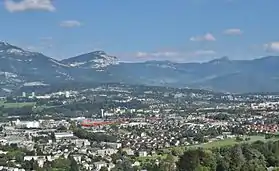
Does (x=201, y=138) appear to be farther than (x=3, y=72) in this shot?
No

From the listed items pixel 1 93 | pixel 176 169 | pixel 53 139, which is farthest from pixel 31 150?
pixel 1 93

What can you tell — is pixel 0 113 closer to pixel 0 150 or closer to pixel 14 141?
pixel 14 141

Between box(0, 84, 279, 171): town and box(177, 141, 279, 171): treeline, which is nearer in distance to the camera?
box(177, 141, 279, 171): treeline

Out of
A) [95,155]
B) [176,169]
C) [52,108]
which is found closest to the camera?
[176,169]

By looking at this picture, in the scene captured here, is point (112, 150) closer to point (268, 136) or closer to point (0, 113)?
point (268, 136)

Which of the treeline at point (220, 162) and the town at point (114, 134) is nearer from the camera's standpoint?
the treeline at point (220, 162)

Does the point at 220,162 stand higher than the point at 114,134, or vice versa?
the point at 220,162

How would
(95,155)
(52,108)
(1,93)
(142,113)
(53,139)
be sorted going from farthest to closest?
1. (1,93)
2. (52,108)
3. (142,113)
4. (53,139)
5. (95,155)

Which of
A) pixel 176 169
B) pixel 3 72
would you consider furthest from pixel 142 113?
pixel 3 72

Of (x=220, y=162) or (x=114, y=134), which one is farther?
(x=114, y=134)
